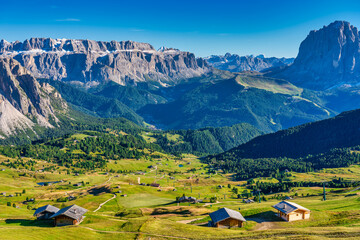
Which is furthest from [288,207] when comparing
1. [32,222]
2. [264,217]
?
[32,222]

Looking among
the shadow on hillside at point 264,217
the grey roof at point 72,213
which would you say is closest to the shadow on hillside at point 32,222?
the grey roof at point 72,213

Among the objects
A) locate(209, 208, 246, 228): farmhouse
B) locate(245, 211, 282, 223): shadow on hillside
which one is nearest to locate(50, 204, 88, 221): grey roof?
locate(209, 208, 246, 228): farmhouse

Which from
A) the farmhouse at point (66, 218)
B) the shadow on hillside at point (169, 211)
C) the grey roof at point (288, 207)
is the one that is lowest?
the shadow on hillside at point (169, 211)

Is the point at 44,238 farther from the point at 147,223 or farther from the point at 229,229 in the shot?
the point at 229,229

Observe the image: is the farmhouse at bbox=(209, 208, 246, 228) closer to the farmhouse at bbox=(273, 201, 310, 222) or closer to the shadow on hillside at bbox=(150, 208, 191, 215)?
the farmhouse at bbox=(273, 201, 310, 222)

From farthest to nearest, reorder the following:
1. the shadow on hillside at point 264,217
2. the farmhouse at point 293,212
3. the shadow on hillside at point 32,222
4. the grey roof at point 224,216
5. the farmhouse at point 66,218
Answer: the shadow on hillside at point 32,222, the farmhouse at point 66,218, the shadow on hillside at point 264,217, the grey roof at point 224,216, the farmhouse at point 293,212

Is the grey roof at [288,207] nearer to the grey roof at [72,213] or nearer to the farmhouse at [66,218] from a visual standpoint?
the grey roof at [72,213]

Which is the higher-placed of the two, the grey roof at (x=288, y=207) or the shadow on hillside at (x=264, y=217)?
the grey roof at (x=288, y=207)

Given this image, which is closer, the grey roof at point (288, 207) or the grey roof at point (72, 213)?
the grey roof at point (288, 207)

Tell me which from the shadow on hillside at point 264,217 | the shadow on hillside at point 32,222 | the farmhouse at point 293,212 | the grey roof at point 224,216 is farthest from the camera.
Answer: the shadow on hillside at point 32,222
